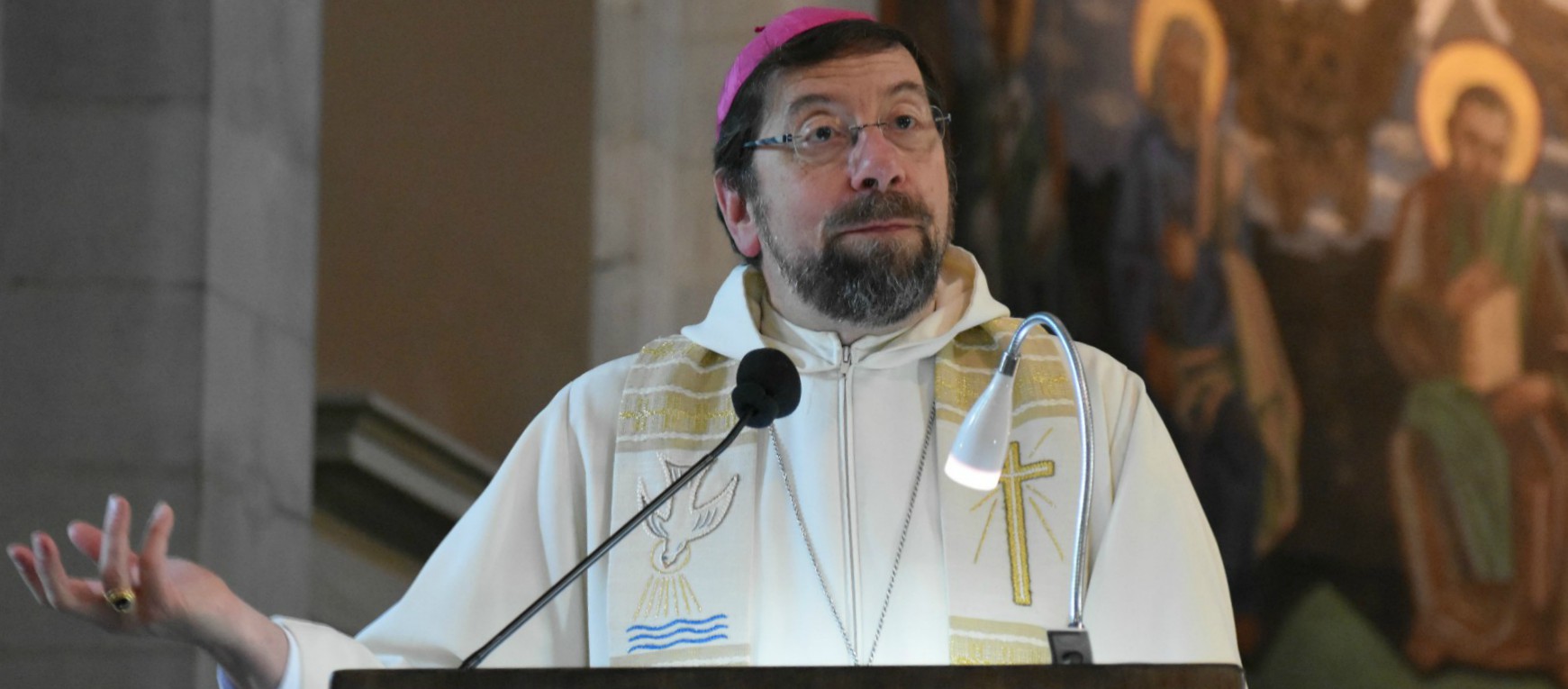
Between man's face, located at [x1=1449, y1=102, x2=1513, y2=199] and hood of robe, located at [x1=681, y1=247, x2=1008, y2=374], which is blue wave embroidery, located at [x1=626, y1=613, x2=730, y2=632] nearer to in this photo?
hood of robe, located at [x1=681, y1=247, x2=1008, y2=374]

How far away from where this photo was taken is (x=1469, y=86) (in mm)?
8758

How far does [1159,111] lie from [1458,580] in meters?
2.49

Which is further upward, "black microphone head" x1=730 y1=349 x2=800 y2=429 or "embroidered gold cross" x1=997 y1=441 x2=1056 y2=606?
"black microphone head" x1=730 y1=349 x2=800 y2=429

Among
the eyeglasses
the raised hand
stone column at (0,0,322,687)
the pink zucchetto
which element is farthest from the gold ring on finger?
stone column at (0,0,322,687)

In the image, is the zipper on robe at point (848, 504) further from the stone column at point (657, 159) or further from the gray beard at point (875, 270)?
the stone column at point (657, 159)

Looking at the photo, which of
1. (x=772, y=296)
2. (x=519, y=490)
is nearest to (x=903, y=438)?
(x=772, y=296)

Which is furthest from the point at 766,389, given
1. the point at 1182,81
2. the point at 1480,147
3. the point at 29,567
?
the point at 1480,147

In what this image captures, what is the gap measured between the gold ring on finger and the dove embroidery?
1.11 meters

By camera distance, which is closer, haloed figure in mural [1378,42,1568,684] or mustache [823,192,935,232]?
mustache [823,192,935,232]

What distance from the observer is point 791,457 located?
3430 millimetres

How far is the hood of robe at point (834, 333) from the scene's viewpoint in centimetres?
349

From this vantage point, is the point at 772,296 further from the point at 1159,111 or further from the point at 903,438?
the point at 1159,111

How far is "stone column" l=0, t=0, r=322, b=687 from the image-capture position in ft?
15.4

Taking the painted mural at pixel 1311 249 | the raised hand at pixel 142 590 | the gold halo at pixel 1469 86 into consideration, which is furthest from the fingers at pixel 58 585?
the gold halo at pixel 1469 86
